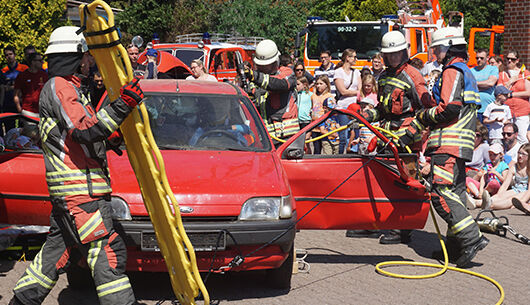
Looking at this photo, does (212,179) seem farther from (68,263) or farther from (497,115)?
(497,115)

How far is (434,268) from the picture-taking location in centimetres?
731

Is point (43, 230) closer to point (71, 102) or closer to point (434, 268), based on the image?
point (71, 102)

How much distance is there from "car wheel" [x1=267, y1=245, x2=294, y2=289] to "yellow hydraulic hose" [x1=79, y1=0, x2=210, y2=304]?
1319 millimetres

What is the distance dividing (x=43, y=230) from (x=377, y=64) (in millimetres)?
7702

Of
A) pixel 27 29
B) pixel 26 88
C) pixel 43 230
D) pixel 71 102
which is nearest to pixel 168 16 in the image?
pixel 27 29

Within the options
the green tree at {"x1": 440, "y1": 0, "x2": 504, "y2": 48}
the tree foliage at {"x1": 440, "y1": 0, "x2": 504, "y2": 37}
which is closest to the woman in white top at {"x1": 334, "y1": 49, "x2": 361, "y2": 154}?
the green tree at {"x1": 440, "y1": 0, "x2": 504, "y2": 48}

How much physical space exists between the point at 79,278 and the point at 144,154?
1.78 metres

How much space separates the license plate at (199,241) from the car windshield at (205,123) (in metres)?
1.15

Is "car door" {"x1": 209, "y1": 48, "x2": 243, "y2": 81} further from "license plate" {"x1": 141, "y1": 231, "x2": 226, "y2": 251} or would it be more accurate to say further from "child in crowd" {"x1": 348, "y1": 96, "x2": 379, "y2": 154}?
"license plate" {"x1": 141, "y1": 231, "x2": 226, "y2": 251}

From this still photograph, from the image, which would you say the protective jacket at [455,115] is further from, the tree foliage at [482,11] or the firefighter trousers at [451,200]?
the tree foliage at [482,11]

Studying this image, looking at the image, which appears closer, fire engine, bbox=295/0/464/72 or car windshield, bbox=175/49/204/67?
fire engine, bbox=295/0/464/72

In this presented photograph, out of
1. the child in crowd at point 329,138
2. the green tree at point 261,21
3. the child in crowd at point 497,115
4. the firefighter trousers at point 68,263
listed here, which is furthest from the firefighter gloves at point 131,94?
the green tree at point 261,21

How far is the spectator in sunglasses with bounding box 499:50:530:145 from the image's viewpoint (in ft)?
44.1

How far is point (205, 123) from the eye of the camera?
272 inches
